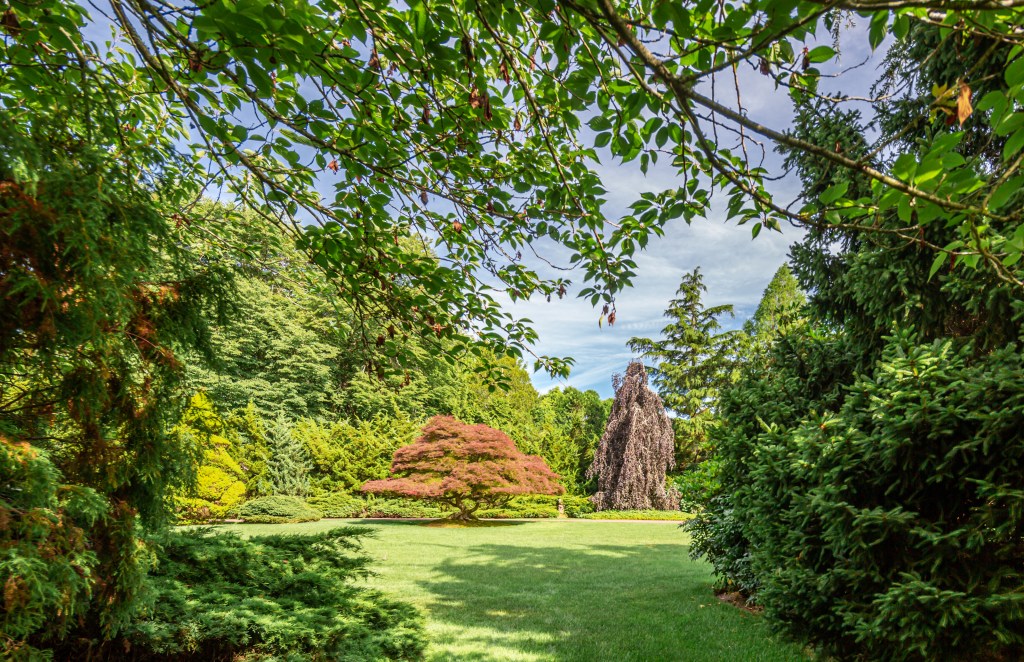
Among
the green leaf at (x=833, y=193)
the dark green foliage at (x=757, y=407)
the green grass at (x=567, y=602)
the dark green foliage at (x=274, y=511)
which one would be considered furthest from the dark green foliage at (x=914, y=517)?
the dark green foliage at (x=274, y=511)

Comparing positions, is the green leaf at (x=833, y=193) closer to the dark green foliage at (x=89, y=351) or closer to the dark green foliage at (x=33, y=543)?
the dark green foliage at (x=89, y=351)

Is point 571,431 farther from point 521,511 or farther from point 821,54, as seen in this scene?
point 821,54

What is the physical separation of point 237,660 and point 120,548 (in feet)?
4.07

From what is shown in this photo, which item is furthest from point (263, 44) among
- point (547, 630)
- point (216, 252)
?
point (547, 630)

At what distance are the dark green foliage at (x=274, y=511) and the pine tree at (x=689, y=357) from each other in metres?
15.3

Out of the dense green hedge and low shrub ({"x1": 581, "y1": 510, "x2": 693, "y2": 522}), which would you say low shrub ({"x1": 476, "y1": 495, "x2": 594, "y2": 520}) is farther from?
the dense green hedge

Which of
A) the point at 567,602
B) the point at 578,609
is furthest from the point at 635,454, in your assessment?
the point at 578,609

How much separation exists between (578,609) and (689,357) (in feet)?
60.3

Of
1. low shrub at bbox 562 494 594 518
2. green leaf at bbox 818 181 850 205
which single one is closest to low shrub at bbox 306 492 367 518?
low shrub at bbox 562 494 594 518

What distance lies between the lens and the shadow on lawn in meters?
4.16

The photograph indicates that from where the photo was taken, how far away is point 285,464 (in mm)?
15531

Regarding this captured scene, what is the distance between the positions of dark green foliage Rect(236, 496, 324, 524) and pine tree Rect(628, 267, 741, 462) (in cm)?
1525

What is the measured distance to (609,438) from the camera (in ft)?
66.2

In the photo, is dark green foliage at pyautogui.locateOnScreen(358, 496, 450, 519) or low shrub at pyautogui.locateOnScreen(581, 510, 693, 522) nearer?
dark green foliage at pyautogui.locateOnScreen(358, 496, 450, 519)
